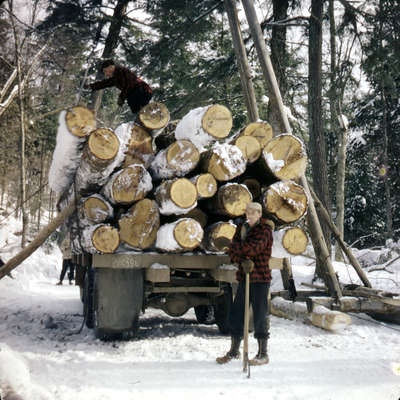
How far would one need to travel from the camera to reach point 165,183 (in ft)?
15.6

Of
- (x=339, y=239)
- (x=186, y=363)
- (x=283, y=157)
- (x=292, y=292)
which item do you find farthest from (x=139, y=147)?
(x=339, y=239)

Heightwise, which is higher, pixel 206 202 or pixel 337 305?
pixel 206 202

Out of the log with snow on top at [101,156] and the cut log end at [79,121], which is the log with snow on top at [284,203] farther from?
the cut log end at [79,121]

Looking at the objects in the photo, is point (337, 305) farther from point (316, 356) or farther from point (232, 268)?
point (232, 268)

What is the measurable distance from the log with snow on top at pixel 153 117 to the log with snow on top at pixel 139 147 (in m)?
0.09

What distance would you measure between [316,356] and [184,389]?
6.08 feet

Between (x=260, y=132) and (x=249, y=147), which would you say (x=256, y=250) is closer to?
(x=249, y=147)

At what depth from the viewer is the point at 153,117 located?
17.4 ft

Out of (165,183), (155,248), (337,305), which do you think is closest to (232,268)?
(155,248)

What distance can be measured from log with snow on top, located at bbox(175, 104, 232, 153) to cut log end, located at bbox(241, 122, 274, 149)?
624 mm

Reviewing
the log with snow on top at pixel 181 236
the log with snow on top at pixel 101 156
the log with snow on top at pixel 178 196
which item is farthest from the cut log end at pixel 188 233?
the log with snow on top at pixel 101 156

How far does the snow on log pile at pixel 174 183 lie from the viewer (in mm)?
4660

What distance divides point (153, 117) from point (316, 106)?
5.81m

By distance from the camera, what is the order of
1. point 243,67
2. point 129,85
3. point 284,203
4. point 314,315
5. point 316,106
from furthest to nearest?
point 316,106 → point 243,67 → point 129,85 → point 314,315 → point 284,203
